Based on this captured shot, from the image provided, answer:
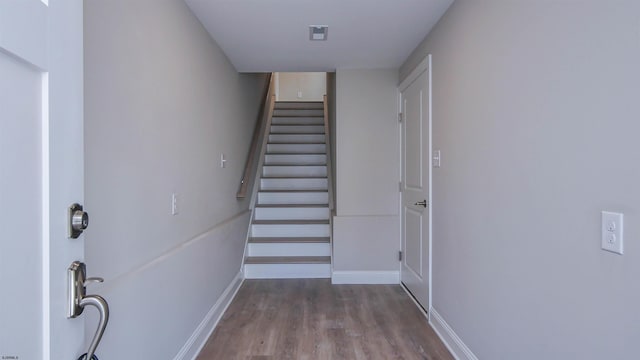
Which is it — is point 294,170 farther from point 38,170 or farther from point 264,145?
point 38,170

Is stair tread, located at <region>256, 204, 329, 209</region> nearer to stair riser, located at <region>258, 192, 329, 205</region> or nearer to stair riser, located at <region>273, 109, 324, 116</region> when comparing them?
stair riser, located at <region>258, 192, 329, 205</region>

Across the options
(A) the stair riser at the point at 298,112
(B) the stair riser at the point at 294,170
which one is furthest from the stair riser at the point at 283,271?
(A) the stair riser at the point at 298,112

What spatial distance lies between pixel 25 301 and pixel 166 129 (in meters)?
1.34

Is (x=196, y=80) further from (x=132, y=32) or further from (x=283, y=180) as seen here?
(x=283, y=180)

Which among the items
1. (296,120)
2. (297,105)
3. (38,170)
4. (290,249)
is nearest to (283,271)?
(290,249)

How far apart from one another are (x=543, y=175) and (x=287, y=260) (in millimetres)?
2896

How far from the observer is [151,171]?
1.65 m

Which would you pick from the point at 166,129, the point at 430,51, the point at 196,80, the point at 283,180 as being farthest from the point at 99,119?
the point at 283,180

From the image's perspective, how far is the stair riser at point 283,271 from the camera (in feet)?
12.3

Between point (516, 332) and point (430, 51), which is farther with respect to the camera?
point (430, 51)

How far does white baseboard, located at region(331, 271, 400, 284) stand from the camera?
11.9 feet

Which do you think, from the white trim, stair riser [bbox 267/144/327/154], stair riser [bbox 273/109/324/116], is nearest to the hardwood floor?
the white trim

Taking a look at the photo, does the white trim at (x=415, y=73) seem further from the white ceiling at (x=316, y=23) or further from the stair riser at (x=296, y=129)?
the stair riser at (x=296, y=129)

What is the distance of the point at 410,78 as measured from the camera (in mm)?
3121
